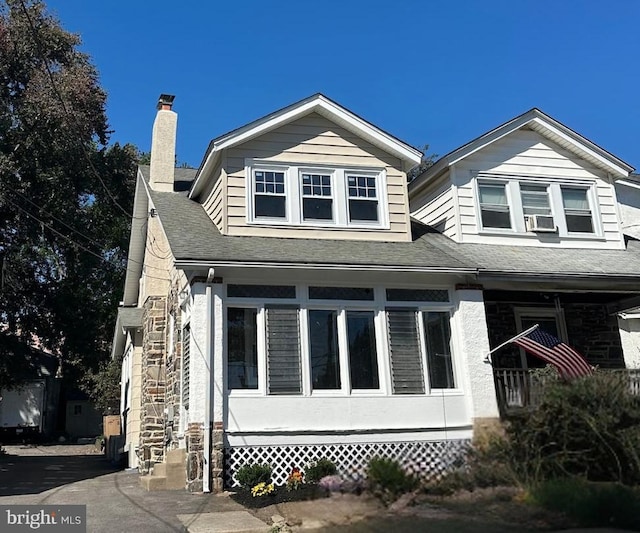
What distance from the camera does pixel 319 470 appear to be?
9797 mm

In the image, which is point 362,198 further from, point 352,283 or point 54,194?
point 54,194

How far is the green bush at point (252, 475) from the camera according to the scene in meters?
9.52

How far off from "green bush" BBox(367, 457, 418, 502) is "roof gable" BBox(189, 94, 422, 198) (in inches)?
256

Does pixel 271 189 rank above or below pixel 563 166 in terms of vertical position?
below

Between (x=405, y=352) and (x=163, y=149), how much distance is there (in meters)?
7.54

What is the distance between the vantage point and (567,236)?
14.0m

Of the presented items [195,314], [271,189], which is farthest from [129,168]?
[195,314]

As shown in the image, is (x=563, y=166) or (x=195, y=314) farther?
(x=563, y=166)

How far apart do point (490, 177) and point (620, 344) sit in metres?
4.90

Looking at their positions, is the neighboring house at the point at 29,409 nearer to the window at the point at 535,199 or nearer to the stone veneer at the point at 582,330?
the stone veneer at the point at 582,330

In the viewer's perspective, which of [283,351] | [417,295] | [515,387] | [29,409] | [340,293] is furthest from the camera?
[29,409]

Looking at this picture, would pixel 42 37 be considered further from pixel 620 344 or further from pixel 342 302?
pixel 620 344

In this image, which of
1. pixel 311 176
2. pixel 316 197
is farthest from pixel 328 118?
pixel 316 197

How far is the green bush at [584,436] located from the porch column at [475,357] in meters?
2.93
